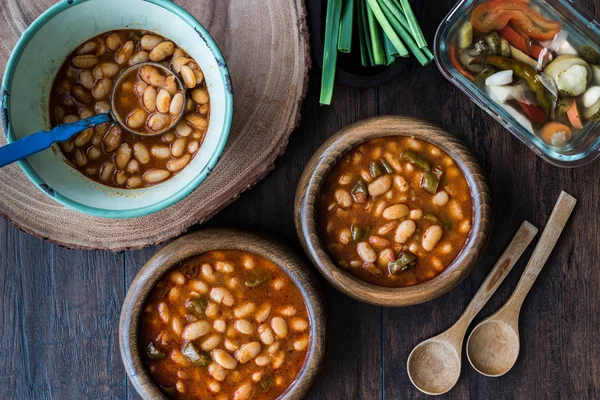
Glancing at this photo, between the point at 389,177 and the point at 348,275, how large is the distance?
280 mm

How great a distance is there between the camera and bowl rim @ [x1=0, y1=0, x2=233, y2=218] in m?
1.48

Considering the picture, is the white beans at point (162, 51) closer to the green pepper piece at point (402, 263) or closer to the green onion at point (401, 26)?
the green onion at point (401, 26)

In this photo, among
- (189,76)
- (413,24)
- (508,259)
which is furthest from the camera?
(508,259)

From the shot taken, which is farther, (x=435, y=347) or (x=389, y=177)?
(x=435, y=347)

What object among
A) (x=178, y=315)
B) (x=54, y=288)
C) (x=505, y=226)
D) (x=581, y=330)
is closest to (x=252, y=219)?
(x=178, y=315)

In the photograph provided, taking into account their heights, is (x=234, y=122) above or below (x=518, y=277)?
above

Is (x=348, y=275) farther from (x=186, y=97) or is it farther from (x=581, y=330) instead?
(x=581, y=330)

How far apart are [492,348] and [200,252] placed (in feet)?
2.93

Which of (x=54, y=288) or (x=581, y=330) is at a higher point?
(x=54, y=288)

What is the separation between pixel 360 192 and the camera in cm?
175

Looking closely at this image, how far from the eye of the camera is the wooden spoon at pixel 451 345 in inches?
74.5

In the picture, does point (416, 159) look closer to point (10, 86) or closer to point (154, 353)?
point (154, 353)

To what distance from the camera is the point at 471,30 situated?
178cm

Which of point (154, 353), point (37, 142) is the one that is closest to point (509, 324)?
point (154, 353)
